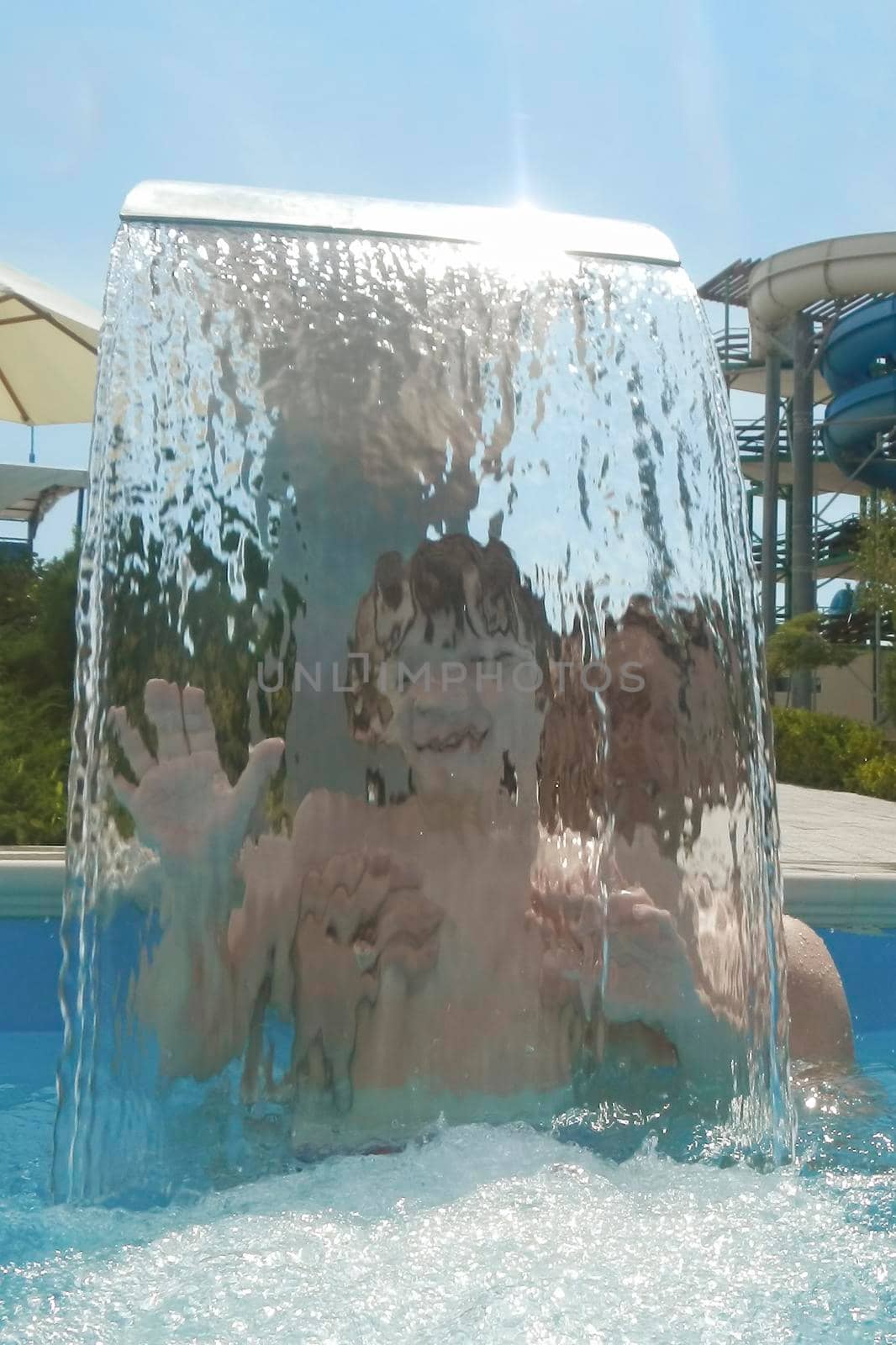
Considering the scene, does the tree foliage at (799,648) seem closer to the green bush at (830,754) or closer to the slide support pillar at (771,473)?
the slide support pillar at (771,473)

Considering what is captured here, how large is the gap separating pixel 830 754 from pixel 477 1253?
34.8ft

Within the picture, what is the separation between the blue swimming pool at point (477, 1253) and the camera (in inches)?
59.2

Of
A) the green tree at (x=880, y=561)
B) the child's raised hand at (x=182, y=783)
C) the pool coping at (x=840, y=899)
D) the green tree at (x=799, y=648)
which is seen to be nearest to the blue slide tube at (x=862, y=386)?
the green tree at (x=799, y=648)

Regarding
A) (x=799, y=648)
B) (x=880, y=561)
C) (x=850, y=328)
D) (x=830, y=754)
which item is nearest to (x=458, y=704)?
(x=830, y=754)

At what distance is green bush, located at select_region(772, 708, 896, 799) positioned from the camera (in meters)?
10.8

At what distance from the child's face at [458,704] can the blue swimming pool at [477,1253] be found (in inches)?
25.2

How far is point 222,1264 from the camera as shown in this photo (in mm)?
1654

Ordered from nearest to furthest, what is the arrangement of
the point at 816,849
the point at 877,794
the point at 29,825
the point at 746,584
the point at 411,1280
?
1. the point at 411,1280
2. the point at 746,584
3. the point at 29,825
4. the point at 816,849
5. the point at 877,794

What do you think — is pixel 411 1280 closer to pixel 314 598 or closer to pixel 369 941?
pixel 369 941

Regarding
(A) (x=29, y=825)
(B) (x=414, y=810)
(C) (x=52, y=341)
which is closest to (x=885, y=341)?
(C) (x=52, y=341)

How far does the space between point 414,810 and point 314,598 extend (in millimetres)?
414

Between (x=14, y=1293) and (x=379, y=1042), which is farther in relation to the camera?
(x=379, y=1042)

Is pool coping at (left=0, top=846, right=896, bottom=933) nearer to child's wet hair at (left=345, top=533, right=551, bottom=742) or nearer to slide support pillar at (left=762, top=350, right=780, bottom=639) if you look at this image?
child's wet hair at (left=345, top=533, right=551, bottom=742)

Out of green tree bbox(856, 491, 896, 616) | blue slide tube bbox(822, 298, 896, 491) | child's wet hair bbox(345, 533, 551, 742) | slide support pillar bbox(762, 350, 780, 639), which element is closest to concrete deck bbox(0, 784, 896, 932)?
child's wet hair bbox(345, 533, 551, 742)
